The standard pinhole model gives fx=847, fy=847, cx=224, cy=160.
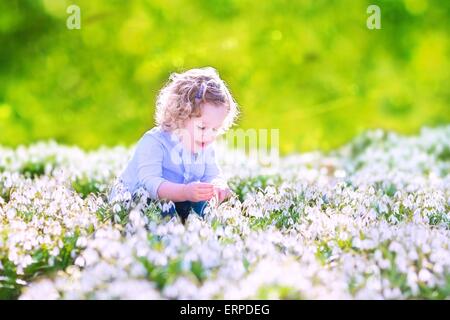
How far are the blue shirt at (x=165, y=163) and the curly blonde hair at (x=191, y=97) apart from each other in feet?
0.45

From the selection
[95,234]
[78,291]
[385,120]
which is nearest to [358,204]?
[95,234]

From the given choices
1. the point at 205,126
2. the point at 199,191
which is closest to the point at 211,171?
the point at 205,126

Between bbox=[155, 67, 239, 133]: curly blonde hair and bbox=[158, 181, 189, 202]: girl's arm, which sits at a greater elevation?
bbox=[155, 67, 239, 133]: curly blonde hair

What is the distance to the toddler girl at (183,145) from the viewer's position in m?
5.70

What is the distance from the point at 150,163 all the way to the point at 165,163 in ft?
0.70

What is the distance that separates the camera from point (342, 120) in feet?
48.0

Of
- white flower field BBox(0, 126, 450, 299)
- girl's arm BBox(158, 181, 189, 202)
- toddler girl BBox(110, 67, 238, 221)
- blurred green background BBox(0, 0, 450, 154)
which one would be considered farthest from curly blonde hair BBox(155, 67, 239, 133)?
blurred green background BBox(0, 0, 450, 154)

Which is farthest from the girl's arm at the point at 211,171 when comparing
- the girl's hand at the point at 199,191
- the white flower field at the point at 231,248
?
the girl's hand at the point at 199,191

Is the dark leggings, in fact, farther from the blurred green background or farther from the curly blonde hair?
the blurred green background

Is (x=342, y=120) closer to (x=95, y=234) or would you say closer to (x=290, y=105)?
(x=290, y=105)

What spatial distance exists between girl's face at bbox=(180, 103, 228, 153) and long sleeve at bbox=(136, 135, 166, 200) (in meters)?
0.23

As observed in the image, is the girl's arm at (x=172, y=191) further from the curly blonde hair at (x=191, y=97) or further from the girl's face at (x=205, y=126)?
the curly blonde hair at (x=191, y=97)

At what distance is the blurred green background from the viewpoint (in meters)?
13.0
